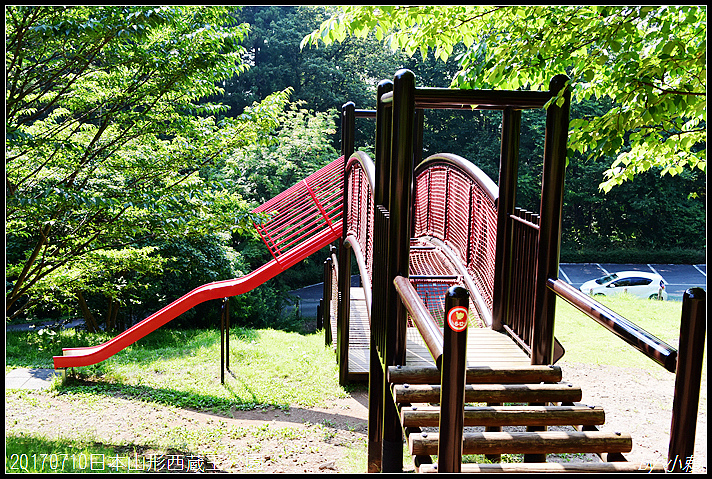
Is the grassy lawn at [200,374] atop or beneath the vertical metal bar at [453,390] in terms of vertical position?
beneath

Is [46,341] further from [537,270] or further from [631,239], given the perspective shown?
[631,239]

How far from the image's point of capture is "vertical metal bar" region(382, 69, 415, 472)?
3260 millimetres

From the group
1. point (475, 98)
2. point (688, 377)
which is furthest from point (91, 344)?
point (688, 377)

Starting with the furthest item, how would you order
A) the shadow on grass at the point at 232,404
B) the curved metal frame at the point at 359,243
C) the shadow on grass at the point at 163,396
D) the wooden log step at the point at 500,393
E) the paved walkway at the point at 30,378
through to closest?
the paved walkway at the point at 30,378
the shadow on grass at the point at 163,396
the shadow on grass at the point at 232,404
the curved metal frame at the point at 359,243
the wooden log step at the point at 500,393

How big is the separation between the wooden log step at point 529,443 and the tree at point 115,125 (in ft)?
14.3

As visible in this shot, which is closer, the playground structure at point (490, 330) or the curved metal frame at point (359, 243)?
the playground structure at point (490, 330)

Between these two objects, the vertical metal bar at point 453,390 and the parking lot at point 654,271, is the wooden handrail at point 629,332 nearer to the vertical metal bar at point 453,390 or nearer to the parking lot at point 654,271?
the vertical metal bar at point 453,390

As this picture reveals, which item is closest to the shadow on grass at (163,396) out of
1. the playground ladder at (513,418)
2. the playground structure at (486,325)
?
the playground structure at (486,325)

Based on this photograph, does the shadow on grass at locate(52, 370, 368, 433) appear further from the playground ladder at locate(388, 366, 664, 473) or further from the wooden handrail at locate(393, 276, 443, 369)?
the wooden handrail at locate(393, 276, 443, 369)

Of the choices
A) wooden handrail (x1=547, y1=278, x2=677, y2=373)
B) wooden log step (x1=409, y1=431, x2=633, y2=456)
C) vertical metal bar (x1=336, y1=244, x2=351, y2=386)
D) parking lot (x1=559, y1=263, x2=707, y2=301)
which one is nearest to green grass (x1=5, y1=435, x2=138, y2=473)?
vertical metal bar (x1=336, y1=244, x2=351, y2=386)

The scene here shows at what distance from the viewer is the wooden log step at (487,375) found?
10.3 ft

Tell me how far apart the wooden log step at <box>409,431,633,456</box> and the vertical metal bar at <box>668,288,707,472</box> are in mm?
744

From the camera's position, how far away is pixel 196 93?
23.2 feet

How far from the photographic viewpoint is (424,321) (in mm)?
2449
